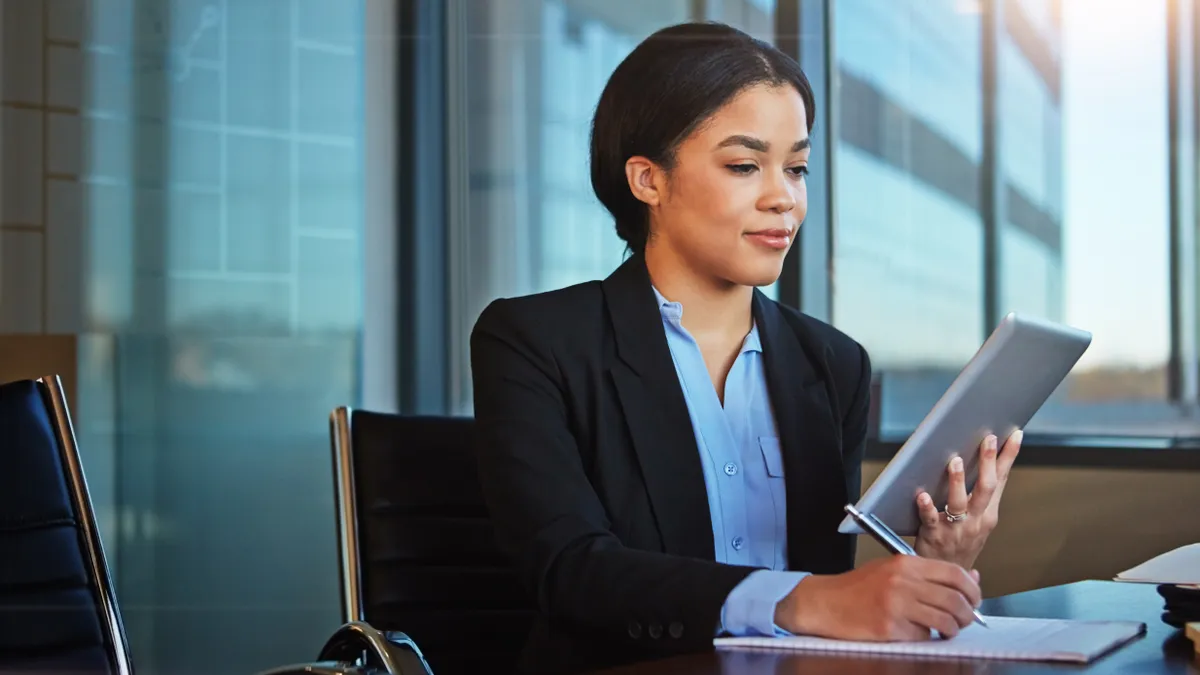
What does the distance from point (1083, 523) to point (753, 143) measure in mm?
1358

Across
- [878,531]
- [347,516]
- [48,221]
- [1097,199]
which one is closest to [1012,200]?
Result: [1097,199]

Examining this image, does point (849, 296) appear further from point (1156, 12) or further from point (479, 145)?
point (479, 145)

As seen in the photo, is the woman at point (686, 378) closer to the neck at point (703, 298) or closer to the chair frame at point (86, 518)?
the neck at point (703, 298)

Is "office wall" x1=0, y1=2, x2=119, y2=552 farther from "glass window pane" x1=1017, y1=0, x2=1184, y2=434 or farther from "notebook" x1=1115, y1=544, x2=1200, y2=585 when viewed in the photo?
"notebook" x1=1115, y1=544, x2=1200, y2=585

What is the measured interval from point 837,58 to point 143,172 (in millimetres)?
1753

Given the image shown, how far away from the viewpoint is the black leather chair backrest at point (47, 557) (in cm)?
154

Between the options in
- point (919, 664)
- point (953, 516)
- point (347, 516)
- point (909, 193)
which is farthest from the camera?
point (909, 193)

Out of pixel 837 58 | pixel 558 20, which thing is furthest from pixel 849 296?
pixel 558 20

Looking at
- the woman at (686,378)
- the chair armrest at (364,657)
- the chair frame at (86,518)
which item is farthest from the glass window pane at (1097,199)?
the chair frame at (86,518)

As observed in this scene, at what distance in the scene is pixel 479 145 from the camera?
3.57 m

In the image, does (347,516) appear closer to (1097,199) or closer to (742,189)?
(742,189)

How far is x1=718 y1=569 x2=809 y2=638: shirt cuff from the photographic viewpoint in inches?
45.6

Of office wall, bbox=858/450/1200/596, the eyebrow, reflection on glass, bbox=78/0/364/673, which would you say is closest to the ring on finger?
the eyebrow

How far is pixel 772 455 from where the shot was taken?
5.29 feet
